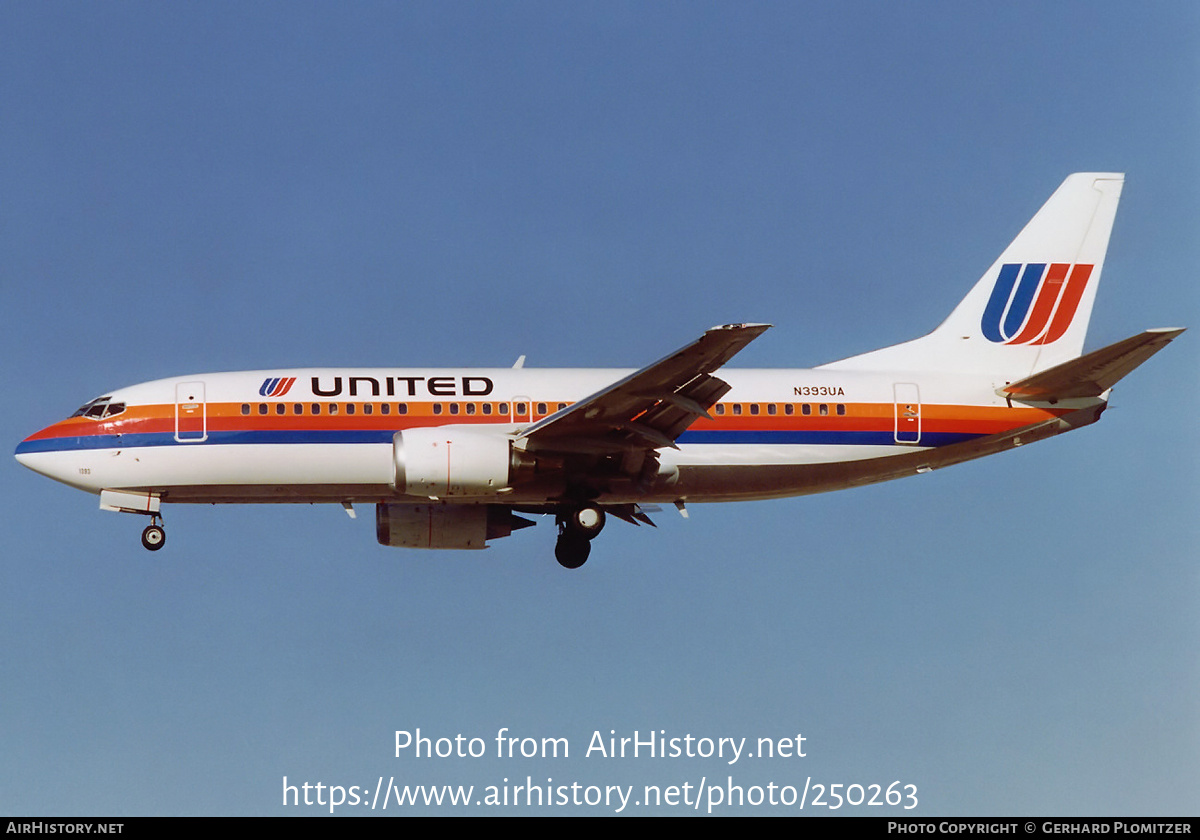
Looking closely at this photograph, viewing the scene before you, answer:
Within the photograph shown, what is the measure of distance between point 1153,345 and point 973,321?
261 inches

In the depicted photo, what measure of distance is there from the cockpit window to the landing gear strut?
2551 millimetres

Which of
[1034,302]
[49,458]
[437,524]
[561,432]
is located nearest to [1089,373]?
[1034,302]

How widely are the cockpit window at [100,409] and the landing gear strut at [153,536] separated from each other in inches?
100

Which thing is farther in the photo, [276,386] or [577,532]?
[577,532]

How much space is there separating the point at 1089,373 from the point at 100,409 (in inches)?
879

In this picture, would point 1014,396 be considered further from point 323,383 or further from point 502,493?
point 323,383

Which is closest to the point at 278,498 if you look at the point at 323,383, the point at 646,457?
the point at 323,383

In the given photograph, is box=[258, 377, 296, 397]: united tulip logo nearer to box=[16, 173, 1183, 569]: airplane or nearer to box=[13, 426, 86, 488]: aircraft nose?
box=[16, 173, 1183, 569]: airplane

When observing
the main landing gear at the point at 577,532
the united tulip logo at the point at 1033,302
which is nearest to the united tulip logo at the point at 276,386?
the main landing gear at the point at 577,532

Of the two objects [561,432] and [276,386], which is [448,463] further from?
[276,386]

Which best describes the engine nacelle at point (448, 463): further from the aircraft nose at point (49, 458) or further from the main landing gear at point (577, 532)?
the aircraft nose at point (49, 458)

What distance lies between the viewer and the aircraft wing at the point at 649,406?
30.4 meters

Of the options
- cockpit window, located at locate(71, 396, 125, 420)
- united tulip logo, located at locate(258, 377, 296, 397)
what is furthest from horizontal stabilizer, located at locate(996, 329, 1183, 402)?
cockpit window, located at locate(71, 396, 125, 420)

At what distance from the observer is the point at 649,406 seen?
1310 inches
